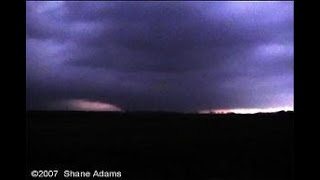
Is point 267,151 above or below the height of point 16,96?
below

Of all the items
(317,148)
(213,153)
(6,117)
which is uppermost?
(6,117)

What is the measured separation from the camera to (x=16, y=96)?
4414mm

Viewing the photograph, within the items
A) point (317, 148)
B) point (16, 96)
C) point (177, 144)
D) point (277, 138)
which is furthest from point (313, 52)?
point (277, 138)

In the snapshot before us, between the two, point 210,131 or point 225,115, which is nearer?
point 210,131

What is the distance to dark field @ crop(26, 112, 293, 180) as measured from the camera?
41.7ft

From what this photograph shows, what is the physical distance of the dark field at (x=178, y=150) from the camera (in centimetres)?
1270

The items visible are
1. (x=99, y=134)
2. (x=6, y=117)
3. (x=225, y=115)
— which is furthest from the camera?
(x=225, y=115)

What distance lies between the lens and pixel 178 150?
16484 mm

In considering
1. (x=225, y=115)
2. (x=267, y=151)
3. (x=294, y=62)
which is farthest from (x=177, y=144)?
(x=294, y=62)

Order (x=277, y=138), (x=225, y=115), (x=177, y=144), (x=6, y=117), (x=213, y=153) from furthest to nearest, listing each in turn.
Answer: (x=225, y=115), (x=277, y=138), (x=177, y=144), (x=213, y=153), (x=6, y=117)

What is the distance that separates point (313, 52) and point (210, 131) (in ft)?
55.7

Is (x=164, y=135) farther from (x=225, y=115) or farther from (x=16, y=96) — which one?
(x=16, y=96)

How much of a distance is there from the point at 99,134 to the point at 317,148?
16618mm

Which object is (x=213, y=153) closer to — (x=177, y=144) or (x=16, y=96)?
(x=177, y=144)
